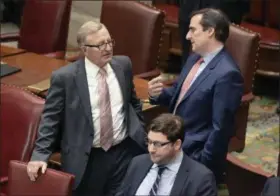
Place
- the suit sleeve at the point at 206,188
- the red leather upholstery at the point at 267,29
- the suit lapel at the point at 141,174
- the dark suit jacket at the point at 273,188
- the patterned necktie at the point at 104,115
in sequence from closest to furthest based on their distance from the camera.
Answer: the dark suit jacket at the point at 273,188
the suit sleeve at the point at 206,188
the suit lapel at the point at 141,174
the patterned necktie at the point at 104,115
the red leather upholstery at the point at 267,29

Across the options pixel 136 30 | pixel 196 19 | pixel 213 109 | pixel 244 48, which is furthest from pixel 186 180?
pixel 136 30

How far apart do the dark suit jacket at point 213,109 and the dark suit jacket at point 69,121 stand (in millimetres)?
322

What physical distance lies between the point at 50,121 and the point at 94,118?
22 cm

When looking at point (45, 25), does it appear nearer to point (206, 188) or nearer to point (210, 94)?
point (210, 94)

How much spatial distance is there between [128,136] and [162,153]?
0.66 meters

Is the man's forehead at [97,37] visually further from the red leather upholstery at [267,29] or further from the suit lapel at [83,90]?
the red leather upholstery at [267,29]

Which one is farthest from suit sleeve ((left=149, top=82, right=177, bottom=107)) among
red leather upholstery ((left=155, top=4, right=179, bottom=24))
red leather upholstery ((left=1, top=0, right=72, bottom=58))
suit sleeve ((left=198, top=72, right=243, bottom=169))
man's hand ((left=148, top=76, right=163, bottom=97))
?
red leather upholstery ((left=155, top=4, right=179, bottom=24))

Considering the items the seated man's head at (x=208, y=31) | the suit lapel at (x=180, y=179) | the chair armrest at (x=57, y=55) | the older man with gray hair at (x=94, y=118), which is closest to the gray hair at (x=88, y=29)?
the older man with gray hair at (x=94, y=118)

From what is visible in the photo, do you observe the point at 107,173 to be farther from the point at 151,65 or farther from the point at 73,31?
the point at 73,31

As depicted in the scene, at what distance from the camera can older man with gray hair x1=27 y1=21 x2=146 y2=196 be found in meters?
3.86


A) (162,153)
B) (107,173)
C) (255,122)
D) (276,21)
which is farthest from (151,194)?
(276,21)

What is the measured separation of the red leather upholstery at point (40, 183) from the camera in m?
3.54

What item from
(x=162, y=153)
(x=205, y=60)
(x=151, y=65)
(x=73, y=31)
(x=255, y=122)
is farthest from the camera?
(x=73, y=31)

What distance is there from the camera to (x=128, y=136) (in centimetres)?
401
